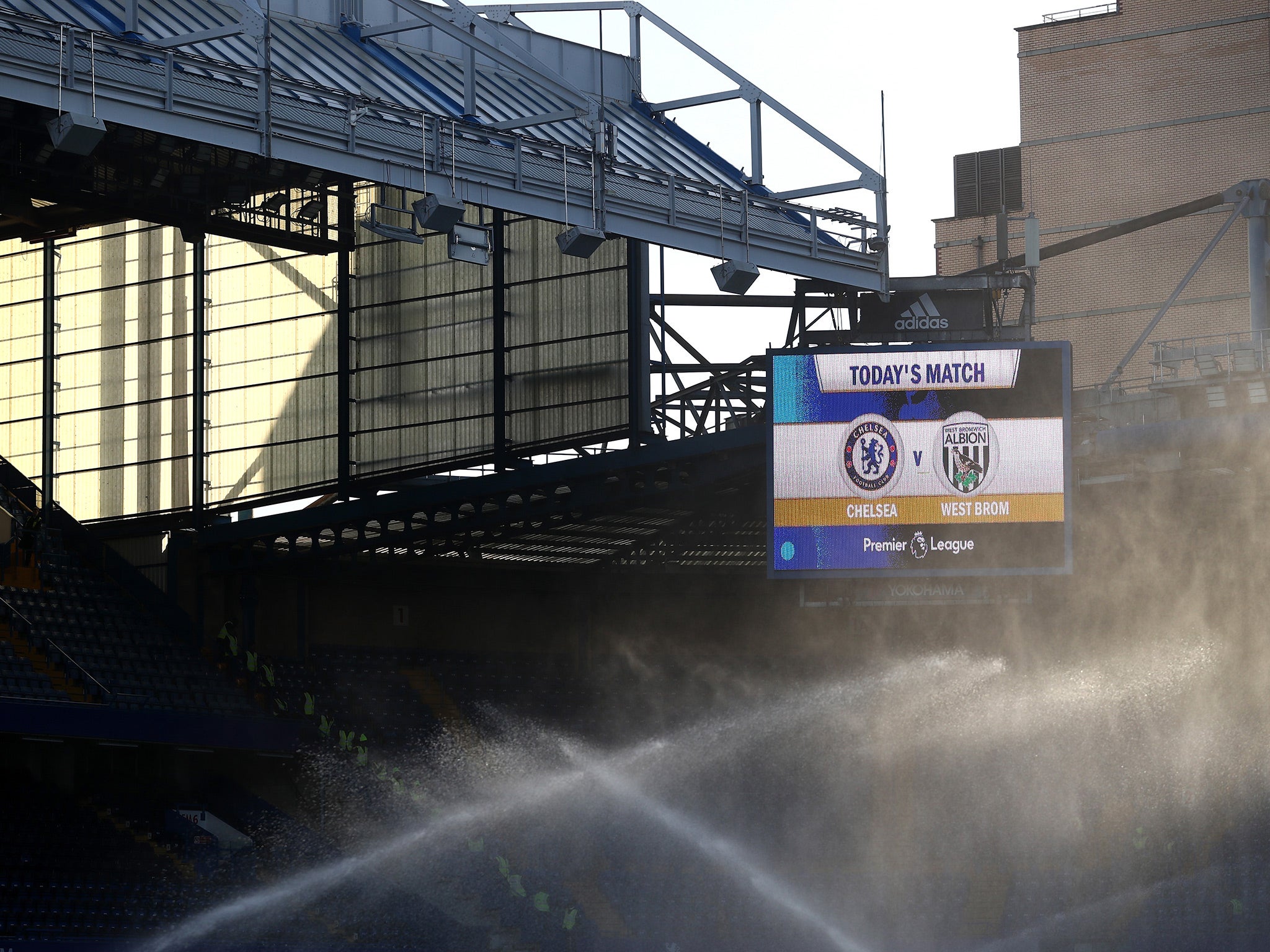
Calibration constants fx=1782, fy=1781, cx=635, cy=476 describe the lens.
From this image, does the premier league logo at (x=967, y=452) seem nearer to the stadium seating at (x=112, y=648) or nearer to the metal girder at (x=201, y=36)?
the metal girder at (x=201, y=36)

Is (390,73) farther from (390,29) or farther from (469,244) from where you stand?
(469,244)

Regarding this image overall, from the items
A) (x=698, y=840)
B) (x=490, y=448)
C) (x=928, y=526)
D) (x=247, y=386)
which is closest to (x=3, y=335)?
(x=247, y=386)

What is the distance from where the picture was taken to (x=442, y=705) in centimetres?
3572

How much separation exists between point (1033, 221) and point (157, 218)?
52.9 feet

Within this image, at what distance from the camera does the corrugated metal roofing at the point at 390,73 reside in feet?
90.9

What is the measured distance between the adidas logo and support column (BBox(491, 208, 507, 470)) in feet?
24.8

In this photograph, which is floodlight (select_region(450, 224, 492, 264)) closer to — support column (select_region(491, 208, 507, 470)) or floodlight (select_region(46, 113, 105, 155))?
floodlight (select_region(46, 113, 105, 155))

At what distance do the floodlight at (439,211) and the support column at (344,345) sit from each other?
9523 mm

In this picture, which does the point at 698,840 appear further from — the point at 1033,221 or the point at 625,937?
the point at 1033,221

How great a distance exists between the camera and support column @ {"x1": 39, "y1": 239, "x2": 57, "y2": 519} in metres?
34.8

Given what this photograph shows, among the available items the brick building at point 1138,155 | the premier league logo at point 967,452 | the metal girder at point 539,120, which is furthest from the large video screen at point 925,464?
the brick building at point 1138,155

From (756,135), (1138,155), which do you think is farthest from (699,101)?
(1138,155)

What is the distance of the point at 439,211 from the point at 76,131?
209 inches

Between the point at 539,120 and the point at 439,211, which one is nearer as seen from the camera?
the point at 439,211
